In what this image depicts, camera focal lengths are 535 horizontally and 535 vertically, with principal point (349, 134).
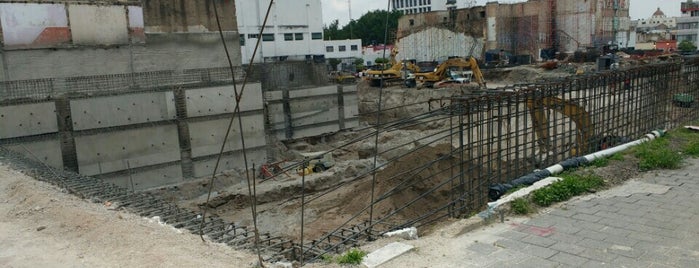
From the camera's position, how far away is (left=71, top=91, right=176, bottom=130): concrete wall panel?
1539cm

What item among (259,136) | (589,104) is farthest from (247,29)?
(589,104)

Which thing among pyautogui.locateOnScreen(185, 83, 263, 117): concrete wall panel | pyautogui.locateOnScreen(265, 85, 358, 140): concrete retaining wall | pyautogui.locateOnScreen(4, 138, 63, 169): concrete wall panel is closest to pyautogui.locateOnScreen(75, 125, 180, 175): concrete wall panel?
pyautogui.locateOnScreen(4, 138, 63, 169): concrete wall panel

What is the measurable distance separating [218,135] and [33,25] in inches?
267

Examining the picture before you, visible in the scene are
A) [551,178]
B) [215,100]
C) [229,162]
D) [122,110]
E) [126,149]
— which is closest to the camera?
[551,178]

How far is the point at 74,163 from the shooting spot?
15.5 m

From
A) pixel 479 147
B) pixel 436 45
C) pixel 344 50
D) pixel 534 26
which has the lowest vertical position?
pixel 479 147

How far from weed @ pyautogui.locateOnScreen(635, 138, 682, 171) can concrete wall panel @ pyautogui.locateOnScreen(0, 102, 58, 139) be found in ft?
47.6

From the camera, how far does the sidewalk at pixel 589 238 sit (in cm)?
533

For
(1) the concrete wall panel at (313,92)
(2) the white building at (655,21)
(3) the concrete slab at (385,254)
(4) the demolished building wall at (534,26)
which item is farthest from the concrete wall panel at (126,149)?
(2) the white building at (655,21)

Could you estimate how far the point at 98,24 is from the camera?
18.3 meters

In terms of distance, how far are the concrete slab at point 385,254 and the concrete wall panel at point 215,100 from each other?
13.0 meters

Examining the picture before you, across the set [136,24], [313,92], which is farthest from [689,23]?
[136,24]

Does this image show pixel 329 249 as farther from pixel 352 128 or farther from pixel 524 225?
pixel 352 128

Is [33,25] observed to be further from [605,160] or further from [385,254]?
[605,160]
